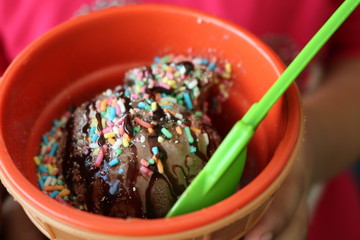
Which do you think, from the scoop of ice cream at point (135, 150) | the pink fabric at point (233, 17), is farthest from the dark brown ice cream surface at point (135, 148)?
the pink fabric at point (233, 17)

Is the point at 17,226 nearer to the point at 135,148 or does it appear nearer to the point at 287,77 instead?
the point at 135,148

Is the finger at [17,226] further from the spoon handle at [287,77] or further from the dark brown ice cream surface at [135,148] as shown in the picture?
the spoon handle at [287,77]

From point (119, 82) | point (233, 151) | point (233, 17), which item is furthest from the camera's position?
point (233, 17)

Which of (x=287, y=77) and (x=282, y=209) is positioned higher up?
(x=287, y=77)

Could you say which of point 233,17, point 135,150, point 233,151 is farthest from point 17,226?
point 233,17

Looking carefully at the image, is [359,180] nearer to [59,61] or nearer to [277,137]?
[277,137]

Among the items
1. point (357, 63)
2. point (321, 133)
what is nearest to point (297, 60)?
point (321, 133)
